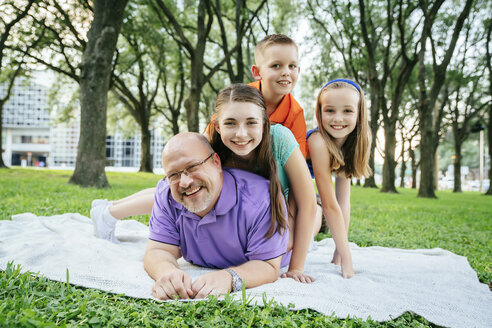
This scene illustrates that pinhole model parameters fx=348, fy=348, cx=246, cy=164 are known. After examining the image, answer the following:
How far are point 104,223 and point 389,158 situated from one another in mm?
15529

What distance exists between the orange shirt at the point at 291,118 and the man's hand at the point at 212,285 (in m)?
1.40

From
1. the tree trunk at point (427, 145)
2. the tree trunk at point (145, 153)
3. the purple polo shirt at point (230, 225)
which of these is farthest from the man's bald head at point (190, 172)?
the tree trunk at point (145, 153)

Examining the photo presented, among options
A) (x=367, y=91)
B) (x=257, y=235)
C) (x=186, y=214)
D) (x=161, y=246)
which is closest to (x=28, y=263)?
(x=161, y=246)

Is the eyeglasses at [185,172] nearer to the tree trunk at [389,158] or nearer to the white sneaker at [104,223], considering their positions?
the white sneaker at [104,223]

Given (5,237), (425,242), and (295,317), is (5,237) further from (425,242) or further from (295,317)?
(425,242)

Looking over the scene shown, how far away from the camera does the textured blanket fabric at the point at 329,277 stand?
7.00 ft

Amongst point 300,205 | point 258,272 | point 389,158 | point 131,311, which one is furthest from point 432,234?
point 389,158

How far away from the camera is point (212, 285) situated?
2107 millimetres

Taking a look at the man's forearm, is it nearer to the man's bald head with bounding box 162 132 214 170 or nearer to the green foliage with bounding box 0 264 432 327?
the green foliage with bounding box 0 264 432 327

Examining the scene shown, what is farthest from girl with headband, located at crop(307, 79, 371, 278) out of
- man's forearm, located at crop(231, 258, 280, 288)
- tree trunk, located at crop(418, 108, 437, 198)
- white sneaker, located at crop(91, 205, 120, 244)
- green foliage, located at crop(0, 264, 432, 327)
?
tree trunk, located at crop(418, 108, 437, 198)

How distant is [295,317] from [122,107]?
92.1ft

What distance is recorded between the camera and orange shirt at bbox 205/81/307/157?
3135 millimetres

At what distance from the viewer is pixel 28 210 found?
5.42m

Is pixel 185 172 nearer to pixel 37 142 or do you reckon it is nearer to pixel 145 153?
pixel 145 153
